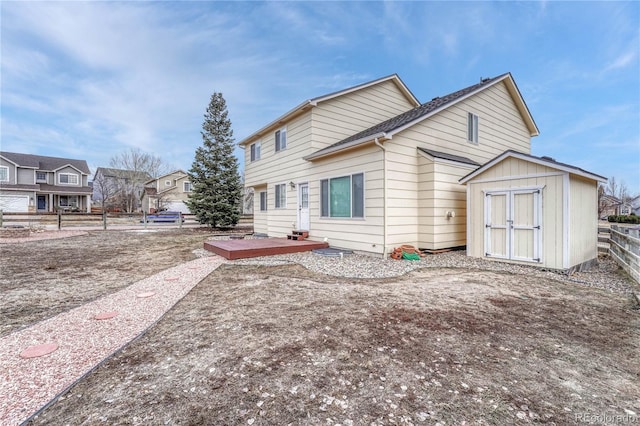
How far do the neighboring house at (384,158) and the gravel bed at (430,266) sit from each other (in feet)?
2.26

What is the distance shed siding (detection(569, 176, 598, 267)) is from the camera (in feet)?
20.3

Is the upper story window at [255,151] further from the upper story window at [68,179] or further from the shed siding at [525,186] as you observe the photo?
the upper story window at [68,179]

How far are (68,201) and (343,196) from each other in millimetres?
40938

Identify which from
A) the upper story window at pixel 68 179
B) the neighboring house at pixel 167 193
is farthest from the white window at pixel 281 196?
the upper story window at pixel 68 179

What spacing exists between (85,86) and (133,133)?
16198 millimetres

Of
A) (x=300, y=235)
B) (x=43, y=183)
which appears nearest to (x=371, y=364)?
(x=300, y=235)

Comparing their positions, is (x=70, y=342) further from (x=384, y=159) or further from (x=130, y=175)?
(x=130, y=175)

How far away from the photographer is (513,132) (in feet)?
38.6

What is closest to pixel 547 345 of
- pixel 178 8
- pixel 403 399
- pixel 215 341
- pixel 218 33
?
pixel 403 399

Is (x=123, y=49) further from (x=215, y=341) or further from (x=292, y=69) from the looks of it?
(x=215, y=341)

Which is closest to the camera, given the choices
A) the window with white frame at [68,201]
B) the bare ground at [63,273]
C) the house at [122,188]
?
the bare ground at [63,273]

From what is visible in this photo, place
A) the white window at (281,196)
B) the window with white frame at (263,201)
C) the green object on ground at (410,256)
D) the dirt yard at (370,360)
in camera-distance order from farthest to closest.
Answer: the window with white frame at (263,201), the white window at (281,196), the green object on ground at (410,256), the dirt yard at (370,360)

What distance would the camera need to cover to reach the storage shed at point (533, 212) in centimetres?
609

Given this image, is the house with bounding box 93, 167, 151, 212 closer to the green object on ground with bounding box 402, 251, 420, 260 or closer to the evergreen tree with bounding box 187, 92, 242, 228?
Result: the evergreen tree with bounding box 187, 92, 242, 228
